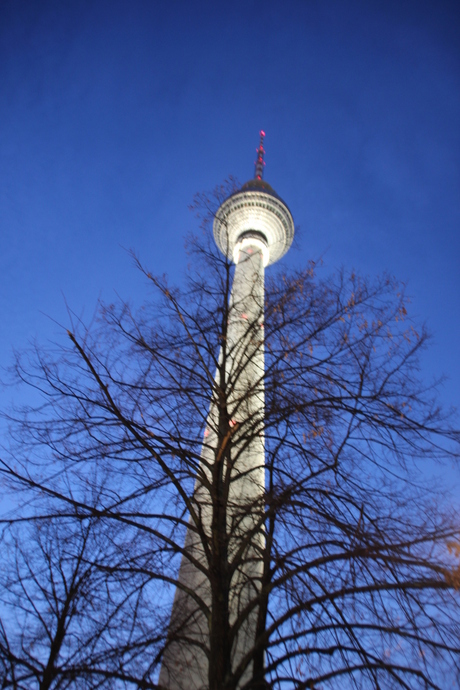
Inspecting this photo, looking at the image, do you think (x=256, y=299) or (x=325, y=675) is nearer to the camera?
(x=325, y=675)

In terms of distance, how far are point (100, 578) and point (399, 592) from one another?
3.41 m

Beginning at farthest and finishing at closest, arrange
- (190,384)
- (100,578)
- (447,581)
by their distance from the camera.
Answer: (190,384)
(100,578)
(447,581)

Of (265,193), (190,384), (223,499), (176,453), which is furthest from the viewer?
(265,193)

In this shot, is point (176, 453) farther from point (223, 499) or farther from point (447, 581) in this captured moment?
point (447, 581)

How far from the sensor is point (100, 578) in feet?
17.9

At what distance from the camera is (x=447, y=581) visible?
4762mm

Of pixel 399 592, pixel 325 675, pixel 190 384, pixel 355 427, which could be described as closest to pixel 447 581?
pixel 399 592

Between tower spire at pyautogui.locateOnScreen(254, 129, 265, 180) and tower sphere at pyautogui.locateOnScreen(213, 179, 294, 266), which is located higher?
tower spire at pyautogui.locateOnScreen(254, 129, 265, 180)

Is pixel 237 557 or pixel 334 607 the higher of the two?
pixel 237 557

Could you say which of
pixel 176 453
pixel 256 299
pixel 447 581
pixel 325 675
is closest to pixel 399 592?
pixel 447 581

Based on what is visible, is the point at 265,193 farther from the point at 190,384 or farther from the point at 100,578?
the point at 100,578

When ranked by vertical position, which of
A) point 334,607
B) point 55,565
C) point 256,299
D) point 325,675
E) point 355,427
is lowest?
point 325,675

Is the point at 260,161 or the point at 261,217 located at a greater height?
the point at 260,161

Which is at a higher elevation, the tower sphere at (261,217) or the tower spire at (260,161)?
the tower spire at (260,161)
